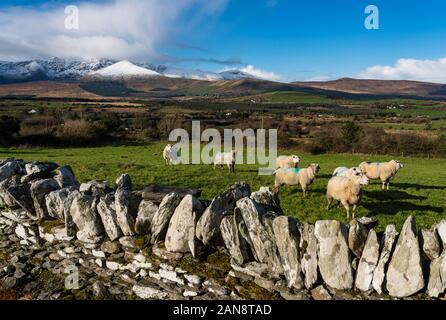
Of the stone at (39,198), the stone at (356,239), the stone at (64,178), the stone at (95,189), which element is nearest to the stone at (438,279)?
the stone at (356,239)

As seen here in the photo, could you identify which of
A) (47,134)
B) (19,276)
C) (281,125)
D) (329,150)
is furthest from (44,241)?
(281,125)

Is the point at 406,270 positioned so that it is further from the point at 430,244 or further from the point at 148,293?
the point at 148,293

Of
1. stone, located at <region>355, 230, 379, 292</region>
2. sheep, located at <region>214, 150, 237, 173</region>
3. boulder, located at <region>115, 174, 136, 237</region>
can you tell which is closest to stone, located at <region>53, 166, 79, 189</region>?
boulder, located at <region>115, 174, 136, 237</region>

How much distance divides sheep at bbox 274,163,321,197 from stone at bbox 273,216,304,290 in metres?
9.49

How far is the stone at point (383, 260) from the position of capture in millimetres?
6082

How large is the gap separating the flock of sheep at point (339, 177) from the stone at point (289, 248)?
6.99m

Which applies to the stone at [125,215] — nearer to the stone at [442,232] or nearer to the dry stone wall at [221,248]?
the dry stone wall at [221,248]

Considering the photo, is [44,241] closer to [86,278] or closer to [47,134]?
[86,278]

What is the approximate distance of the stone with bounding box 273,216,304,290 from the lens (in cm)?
647

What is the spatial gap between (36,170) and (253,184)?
1043cm

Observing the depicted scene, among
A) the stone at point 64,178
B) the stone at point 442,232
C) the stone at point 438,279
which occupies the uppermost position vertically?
the stone at point 64,178

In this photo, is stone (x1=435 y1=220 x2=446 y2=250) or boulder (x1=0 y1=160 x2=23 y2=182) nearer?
stone (x1=435 y1=220 x2=446 y2=250)

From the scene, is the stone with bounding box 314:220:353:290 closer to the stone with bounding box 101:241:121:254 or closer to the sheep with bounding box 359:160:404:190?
the stone with bounding box 101:241:121:254

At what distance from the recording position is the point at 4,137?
157ft
